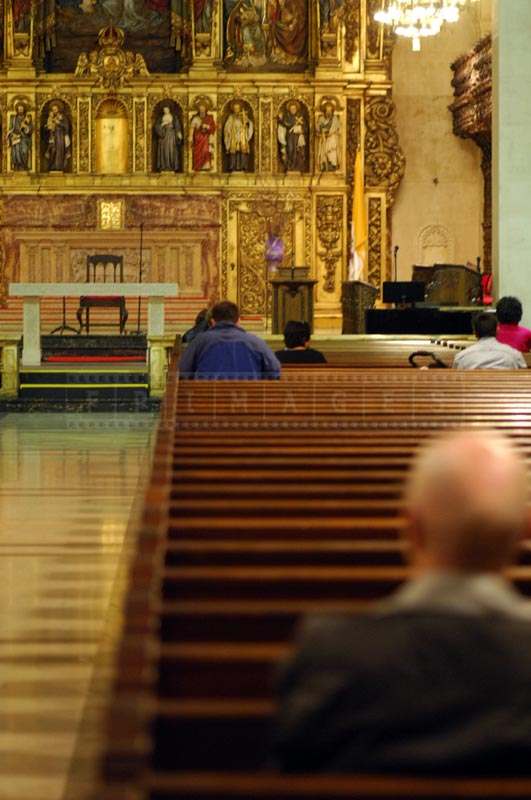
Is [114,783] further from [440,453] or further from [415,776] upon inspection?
[440,453]

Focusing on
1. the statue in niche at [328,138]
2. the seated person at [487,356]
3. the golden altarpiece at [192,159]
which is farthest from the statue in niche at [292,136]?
the seated person at [487,356]

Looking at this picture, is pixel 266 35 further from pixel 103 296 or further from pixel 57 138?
pixel 103 296

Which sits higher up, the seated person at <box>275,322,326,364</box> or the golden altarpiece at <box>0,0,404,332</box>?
the golden altarpiece at <box>0,0,404,332</box>

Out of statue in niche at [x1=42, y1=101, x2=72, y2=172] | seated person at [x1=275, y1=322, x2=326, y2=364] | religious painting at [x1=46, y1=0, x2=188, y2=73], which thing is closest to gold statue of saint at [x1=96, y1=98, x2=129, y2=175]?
statue in niche at [x1=42, y1=101, x2=72, y2=172]

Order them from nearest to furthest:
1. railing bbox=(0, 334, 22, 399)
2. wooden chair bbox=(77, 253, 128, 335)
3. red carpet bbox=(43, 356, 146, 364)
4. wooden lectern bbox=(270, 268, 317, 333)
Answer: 1. railing bbox=(0, 334, 22, 399)
2. red carpet bbox=(43, 356, 146, 364)
3. wooden lectern bbox=(270, 268, 317, 333)
4. wooden chair bbox=(77, 253, 128, 335)

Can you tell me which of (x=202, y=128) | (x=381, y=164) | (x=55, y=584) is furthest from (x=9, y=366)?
(x=55, y=584)

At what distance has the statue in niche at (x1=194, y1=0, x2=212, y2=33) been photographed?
21891 millimetres

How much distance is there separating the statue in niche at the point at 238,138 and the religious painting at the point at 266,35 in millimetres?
715

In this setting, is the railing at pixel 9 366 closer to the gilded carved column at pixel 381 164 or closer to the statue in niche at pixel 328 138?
the statue in niche at pixel 328 138

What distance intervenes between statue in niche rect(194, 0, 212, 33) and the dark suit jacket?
2087cm

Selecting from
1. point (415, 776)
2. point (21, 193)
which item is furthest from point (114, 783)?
point (21, 193)

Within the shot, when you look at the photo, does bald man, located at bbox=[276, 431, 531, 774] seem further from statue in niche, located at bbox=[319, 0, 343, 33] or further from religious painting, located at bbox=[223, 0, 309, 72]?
religious painting, located at bbox=[223, 0, 309, 72]

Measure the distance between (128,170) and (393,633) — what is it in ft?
67.5

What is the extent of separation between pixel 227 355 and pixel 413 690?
690 cm
